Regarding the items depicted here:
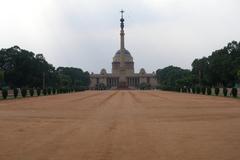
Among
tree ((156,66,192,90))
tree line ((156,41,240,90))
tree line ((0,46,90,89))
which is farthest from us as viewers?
tree ((156,66,192,90))

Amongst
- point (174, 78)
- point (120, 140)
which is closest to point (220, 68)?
point (174, 78)

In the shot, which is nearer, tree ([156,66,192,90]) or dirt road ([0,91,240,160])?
dirt road ([0,91,240,160])

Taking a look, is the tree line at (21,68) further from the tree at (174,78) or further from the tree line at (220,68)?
the tree line at (220,68)

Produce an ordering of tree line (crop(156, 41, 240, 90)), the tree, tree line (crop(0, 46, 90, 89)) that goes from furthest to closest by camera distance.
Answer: the tree, tree line (crop(0, 46, 90, 89)), tree line (crop(156, 41, 240, 90))

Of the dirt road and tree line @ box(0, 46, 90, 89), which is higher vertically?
tree line @ box(0, 46, 90, 89)

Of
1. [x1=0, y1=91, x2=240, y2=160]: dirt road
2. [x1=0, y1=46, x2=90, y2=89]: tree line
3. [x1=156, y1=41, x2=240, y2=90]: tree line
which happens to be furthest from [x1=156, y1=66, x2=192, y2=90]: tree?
[x1=0, y1=91, x2=240, y2=160]: dirt road

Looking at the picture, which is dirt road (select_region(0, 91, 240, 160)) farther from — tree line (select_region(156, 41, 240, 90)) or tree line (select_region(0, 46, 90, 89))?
tree line (select_region(0, 46, 90, 89))

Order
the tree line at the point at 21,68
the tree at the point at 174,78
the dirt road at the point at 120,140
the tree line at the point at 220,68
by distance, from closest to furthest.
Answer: the dirt road at the point at 120,140 → the tree line at the point at 220,68 → the tree line at the point at 21,68 → the tree at the point at 174,78

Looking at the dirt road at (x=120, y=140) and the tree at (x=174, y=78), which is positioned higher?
the tree at (x=174, y=78)

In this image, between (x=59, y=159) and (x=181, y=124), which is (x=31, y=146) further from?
(x=181, y=124)

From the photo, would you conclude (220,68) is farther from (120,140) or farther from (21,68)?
(120,140)

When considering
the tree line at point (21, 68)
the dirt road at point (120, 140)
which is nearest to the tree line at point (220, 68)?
the tree line at point (21, 68)

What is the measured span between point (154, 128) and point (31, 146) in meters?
5.47

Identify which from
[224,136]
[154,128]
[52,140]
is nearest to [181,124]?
[154,128]
